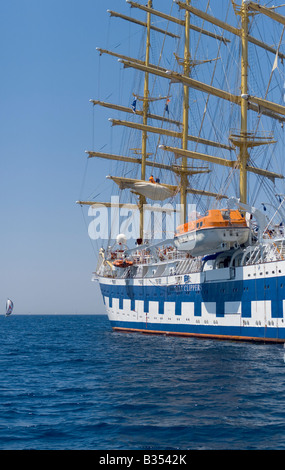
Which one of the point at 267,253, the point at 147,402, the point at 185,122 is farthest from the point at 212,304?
the point at 185,122

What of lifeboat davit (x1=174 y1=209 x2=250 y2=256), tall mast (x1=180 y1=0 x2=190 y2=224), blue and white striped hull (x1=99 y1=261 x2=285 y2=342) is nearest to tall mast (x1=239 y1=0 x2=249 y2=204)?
lifeboat davit (x1=174 y1=209 x2=250 y2=256)

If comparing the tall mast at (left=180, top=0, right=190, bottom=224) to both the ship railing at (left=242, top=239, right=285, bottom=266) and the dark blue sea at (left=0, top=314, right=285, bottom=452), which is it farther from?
the dark blue sea at (left=0, top=314, right=285, bottom=452)

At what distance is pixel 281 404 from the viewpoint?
13883 millimetres

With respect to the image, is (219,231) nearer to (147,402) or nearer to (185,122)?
(147,402)

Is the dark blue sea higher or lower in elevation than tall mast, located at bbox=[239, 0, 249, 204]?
lower

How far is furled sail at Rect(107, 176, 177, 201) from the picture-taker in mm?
49312

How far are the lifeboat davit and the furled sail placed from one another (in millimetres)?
17684

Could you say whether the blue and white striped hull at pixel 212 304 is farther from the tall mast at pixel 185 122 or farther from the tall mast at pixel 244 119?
the tall mast at pixel 185 122

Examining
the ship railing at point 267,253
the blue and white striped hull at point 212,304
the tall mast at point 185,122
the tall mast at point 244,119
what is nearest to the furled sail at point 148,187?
the tall mast at point 185,122

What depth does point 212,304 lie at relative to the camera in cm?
3275

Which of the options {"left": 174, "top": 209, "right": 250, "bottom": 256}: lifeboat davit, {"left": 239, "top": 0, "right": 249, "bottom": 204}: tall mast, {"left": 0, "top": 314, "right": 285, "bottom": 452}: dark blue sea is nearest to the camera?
{"left": 0, "top": 314, "right": 285, "bottom": 452}: dark blue sea
